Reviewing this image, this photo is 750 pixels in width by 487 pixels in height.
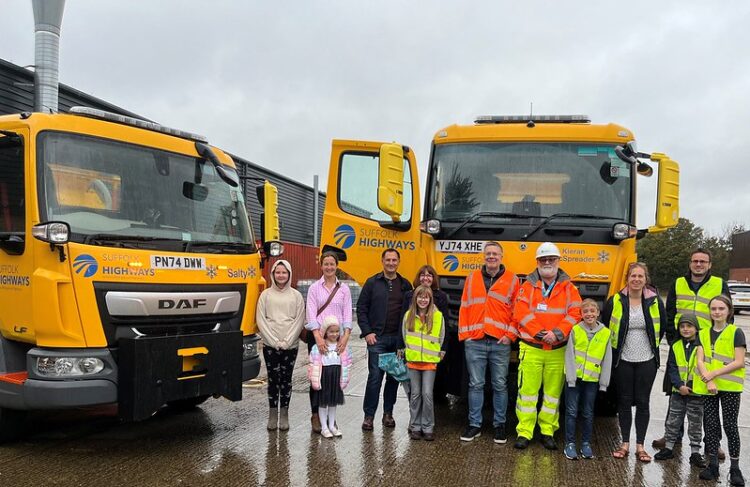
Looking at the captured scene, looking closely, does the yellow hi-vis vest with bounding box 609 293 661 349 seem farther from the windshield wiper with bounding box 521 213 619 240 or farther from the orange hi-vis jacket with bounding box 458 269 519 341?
the windshield wiper with bounding box 521 213 619 240

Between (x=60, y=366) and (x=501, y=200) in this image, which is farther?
(x=501, y=200)

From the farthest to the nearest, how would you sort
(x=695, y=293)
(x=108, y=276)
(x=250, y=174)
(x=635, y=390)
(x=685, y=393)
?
(x=250, y=174) → (x=695, y=293) → (x=635, y=390) → (x=685, y=393) → (x=108, y=276)

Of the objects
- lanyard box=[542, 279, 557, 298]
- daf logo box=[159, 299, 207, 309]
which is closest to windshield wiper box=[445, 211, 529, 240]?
lanyard box=[542, 279, 557, 298]

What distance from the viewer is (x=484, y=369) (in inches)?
220

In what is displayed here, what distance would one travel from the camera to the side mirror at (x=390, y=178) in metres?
5.79

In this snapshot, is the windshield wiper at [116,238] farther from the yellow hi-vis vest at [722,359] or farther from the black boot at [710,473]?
the black boot at [710,473]

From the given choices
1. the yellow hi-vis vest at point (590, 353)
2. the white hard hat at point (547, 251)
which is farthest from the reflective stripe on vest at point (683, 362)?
the white hard hat at point (547, 251)

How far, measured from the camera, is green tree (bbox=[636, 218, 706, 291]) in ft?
151

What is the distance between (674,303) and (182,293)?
163 inches

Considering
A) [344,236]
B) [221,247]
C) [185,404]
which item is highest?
[344,236]

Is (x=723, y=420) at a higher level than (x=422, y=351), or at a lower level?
lower

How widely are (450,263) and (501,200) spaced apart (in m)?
0.80

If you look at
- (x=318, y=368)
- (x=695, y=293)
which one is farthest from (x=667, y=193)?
(x=318, y=368)

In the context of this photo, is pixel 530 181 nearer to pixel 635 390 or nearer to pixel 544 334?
pixel 544 334
